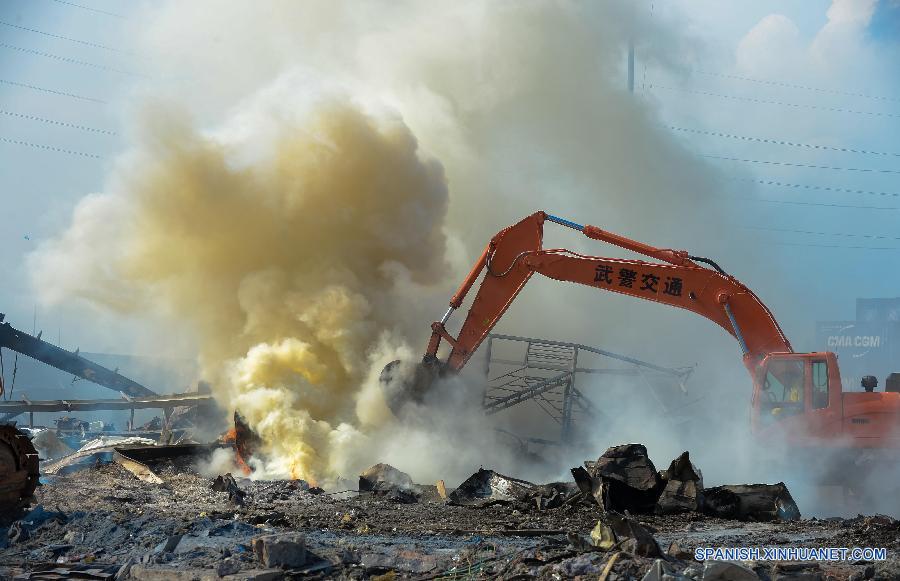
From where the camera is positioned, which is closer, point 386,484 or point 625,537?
point 625,537

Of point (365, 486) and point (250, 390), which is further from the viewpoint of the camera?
point (250, 390)

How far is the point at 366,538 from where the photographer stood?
36.8ft

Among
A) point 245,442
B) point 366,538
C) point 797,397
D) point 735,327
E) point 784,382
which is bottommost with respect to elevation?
point 366,538

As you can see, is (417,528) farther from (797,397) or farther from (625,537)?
(797,397)

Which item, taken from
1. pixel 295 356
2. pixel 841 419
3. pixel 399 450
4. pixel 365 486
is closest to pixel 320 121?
pixel 295 356

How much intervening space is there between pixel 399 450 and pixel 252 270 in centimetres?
676

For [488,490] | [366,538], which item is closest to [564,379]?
[488,490]

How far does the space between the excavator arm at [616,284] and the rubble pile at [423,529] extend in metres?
3.41

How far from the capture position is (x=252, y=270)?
22.6 m

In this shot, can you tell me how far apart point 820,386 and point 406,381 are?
25.3 ft

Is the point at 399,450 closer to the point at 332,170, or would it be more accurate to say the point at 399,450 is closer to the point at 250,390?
the point at 250,390

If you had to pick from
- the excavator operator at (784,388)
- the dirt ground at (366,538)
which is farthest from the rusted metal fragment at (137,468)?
the excavator operator at (784,388)

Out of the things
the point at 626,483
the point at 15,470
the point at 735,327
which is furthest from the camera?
the point at 735,327

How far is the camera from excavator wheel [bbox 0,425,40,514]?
12.7 metres
